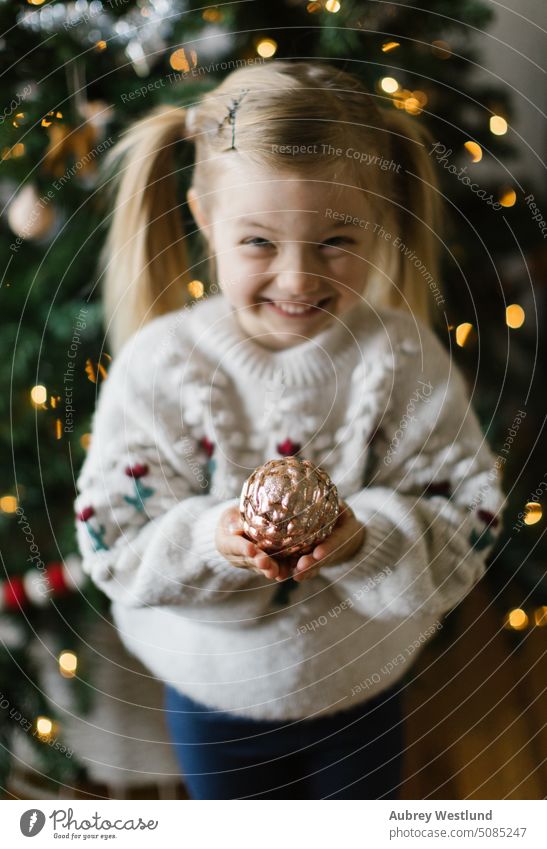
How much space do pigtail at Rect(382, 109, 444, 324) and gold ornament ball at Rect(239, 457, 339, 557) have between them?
0.17 meters

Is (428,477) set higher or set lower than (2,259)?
lower

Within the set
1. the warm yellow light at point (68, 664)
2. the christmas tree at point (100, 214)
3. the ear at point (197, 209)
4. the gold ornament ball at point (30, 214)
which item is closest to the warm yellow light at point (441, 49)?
the christmas tree at point (100, 214)

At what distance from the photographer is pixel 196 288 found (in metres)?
0.57

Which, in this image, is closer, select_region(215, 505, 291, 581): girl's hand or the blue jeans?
select_region(215, 505, 291, 581): girl's hand

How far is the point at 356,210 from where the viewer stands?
53cm

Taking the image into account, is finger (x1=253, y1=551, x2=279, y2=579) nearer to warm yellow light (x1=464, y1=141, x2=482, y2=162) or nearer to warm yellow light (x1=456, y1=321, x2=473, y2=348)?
warm yellow light (x1=456, y1=321, x2=473, y2=348)

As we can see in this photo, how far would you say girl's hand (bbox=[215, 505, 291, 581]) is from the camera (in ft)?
1.55

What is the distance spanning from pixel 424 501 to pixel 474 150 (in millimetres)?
273

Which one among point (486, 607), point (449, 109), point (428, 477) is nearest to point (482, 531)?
point (428, 477)

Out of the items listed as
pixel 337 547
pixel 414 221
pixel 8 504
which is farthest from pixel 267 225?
pixel 8 504

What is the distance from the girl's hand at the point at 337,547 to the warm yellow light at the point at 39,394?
27cm

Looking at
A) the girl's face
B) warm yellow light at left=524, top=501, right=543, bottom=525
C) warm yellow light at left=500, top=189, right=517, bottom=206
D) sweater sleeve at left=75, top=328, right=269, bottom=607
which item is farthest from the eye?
warm yellow light at left=524, top=501, right=543, bottom=525

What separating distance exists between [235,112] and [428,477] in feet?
0.95

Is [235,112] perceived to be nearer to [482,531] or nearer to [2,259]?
[2,259]
